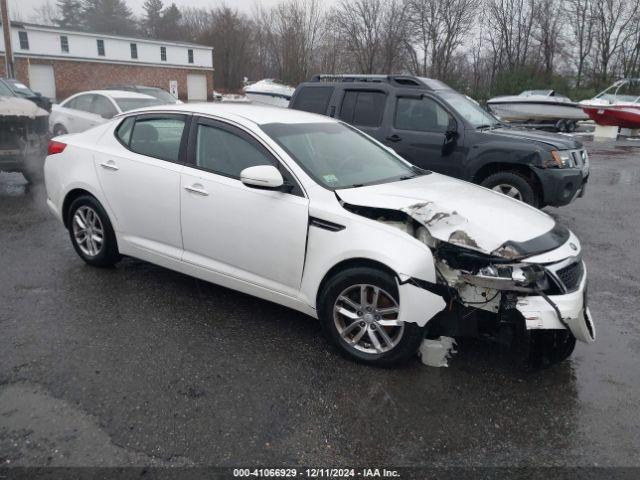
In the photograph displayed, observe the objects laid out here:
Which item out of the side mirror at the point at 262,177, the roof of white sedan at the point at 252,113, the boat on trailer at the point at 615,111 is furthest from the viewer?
the boat on trailer at the point at 615,111

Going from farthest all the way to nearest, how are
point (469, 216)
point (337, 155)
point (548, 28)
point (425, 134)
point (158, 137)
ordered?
point (548, 28) < point (425, 134) < point (158, 137) < point (337, 155) < point (469, 216)

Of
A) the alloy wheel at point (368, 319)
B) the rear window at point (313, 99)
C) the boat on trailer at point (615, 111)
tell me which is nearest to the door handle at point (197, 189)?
the alloy wheel at point (368, 319)

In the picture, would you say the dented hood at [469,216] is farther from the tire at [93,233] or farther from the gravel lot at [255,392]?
the tire at [93,233]

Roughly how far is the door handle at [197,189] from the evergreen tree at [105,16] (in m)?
74.3

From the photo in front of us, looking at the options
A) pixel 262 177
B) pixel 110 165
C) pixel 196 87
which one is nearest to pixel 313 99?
pixel 110 165

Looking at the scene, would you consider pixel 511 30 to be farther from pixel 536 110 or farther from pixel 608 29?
pixel 536 110

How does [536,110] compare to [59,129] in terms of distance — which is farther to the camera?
[536,110]

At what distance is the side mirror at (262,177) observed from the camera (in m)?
3.53

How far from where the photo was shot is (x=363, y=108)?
791cm

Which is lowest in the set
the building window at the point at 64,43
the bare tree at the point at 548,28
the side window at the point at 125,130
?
the side window at the point at 125,130

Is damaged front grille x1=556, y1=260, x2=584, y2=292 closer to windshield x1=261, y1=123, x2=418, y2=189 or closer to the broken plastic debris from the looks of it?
the broken plastic debris

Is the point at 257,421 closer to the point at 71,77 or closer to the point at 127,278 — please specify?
the point at 127,278

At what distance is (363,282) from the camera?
3307 mm

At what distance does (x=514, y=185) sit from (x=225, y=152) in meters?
4.50
